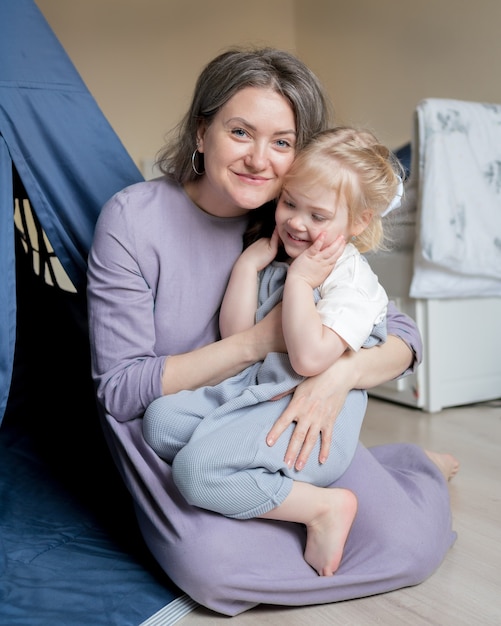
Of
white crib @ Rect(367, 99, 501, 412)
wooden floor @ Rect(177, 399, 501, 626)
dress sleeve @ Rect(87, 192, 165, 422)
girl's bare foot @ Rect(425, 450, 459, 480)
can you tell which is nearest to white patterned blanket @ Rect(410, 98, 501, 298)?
white crib @ Rect(367, 99, 501, 412)

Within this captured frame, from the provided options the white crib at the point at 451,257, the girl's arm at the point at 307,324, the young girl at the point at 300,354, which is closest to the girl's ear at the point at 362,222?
the young girl at the point at 300,354

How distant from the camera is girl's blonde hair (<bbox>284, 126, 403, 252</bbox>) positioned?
127cm

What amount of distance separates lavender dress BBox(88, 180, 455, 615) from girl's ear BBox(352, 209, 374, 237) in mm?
235

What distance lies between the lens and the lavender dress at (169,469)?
46.4 inches

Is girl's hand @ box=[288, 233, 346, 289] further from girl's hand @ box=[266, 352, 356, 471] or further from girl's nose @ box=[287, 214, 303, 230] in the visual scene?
girl's hand @ box=[266, 352, 356, 471]

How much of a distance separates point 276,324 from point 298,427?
18 cm

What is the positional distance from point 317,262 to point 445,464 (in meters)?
0.68

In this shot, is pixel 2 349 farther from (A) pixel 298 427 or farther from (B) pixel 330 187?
(B) pixel 330 187

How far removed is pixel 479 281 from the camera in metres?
2.35

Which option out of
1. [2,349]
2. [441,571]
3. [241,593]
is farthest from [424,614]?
[2,349]

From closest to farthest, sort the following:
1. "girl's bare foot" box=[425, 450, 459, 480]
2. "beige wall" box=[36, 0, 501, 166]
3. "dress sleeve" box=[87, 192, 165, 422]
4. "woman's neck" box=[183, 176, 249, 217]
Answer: "dress sleeve" box=[87, 192, 165, 422] < "woman's neck" box=[183, 176, 249, 217] < "girl's bare foot" box=[425, 450, 459, 480] < "beige wall" box=[36, 0, 501, 166]

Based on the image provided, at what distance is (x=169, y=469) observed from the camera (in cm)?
122

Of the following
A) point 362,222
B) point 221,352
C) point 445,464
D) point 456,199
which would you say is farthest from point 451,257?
point 221,352

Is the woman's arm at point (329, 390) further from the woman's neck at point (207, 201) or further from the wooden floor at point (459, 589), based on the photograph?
the woman's neck at point (207, 201)
